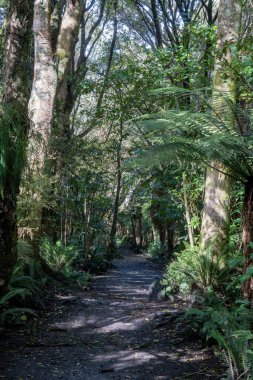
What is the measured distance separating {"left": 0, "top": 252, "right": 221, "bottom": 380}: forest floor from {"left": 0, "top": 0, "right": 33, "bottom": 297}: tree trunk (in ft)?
2.84

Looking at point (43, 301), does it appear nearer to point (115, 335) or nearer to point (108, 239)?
point (115, 335)

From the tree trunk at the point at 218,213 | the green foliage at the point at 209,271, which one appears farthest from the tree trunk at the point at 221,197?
the green foliage at the point at 209,271

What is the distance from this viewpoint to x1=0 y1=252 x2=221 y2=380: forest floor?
3.99 m

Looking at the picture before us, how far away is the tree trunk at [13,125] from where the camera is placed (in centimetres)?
440

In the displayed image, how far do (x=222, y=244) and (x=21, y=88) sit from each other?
3913 mm

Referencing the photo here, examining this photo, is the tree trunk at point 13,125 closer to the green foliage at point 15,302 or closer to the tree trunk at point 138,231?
the green foliage at point 15,302

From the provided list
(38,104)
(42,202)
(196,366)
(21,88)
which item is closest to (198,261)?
(196,366)

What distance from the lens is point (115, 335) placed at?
5.40m

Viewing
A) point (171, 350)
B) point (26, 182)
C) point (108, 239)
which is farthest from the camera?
point (108, 239)

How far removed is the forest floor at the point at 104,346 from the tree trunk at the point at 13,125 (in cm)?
87

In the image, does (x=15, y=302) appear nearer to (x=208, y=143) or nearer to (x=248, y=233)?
(x=248, y=233)

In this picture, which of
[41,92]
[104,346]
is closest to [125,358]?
[104,346]

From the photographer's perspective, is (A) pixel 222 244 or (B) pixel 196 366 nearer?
(B) pixel 196 366

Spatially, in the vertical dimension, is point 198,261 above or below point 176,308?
above
